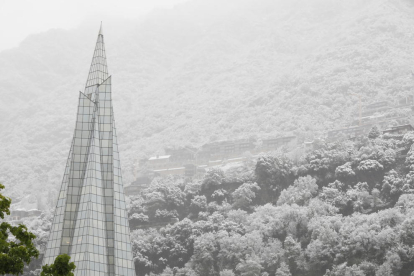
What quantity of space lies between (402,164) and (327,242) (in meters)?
21.4

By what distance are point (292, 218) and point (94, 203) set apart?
85.2 feet

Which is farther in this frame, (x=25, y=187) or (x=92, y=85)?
(x=25, y=187)

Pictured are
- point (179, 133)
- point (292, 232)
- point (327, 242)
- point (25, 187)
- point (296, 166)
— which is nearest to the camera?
point (327, 242)

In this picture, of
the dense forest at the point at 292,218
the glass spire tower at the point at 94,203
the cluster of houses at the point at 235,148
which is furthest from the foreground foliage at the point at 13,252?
the cluster of houses at the point at 235,148

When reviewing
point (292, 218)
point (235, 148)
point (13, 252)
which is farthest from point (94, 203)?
point (235, 148)

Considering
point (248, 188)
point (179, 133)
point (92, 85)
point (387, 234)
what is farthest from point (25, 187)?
point (387, 234)

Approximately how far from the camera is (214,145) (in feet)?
475

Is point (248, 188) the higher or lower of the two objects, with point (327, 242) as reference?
higher

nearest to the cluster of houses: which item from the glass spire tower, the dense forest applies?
the dense forest

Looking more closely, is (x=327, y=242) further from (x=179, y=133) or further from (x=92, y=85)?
(x=179, y=133)

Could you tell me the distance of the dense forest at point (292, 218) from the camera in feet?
226

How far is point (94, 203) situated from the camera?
62.1 meters

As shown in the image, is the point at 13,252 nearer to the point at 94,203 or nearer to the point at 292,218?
the point at 94,203

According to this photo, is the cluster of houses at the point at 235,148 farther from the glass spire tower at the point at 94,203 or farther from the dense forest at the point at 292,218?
the glass spire tower at the point at 94,203
